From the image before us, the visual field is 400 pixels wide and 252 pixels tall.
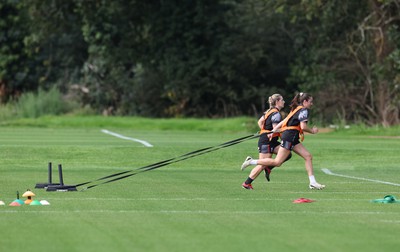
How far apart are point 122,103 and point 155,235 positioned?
5519cm

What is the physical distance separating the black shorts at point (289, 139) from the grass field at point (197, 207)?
75cm

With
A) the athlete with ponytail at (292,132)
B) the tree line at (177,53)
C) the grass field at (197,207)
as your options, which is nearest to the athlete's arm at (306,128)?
the athlete with ponytail at (292,132)

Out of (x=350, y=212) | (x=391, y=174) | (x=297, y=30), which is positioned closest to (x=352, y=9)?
(x=297, y=30)

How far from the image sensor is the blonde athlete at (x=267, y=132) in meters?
19.5

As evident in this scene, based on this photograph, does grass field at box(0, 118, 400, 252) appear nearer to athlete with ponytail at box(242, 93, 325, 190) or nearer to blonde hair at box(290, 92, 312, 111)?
athlete with ponytail at box(242, 93, 325, 190)

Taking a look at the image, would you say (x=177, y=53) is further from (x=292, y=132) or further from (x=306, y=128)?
(x=306, y=128)

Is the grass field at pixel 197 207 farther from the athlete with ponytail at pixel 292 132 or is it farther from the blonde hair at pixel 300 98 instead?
the blonde hair at pixel 300 98

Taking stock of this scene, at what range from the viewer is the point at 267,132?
64.0ft

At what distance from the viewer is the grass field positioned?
11820 millimetres

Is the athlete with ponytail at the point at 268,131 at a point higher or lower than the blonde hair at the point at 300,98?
lower

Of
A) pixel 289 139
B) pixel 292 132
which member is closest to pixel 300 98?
pixel 292 132

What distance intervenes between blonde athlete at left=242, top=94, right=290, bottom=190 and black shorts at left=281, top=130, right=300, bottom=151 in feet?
0.96

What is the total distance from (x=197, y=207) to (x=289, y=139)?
3.88m

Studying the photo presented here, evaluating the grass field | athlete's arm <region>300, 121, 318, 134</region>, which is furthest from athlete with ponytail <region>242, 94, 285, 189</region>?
athlete's arm <region>300, 121, 318, 134</region>
